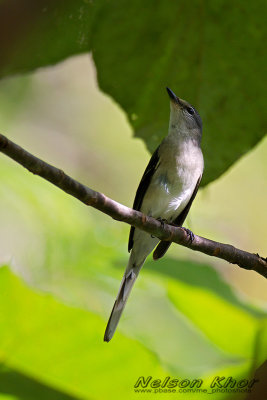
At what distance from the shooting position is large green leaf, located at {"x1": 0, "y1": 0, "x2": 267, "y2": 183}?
1.83 meters

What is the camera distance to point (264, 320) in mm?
1794

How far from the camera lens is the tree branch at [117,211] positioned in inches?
60.7

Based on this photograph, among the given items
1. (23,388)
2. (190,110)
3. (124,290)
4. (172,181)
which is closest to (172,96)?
(172,181)

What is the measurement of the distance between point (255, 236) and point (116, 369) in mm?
3631

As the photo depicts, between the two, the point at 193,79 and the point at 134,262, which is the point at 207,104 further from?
the point at 134,262

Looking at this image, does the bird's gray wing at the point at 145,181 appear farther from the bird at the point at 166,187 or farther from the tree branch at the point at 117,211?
the tree branch at the point at 117,211

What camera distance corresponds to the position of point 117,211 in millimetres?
1989

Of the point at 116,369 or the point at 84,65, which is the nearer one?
the point at 116,369

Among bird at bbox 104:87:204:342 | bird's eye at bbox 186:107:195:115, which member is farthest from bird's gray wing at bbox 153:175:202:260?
bird's eye at bbox 186:107:195:115

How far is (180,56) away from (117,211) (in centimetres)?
59

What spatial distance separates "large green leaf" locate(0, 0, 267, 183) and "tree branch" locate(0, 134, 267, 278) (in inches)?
12.6

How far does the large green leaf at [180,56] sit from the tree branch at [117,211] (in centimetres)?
32

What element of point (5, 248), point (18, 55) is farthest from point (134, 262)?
point (18, 55)

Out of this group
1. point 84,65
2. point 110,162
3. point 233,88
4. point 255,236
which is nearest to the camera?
point 233,88
